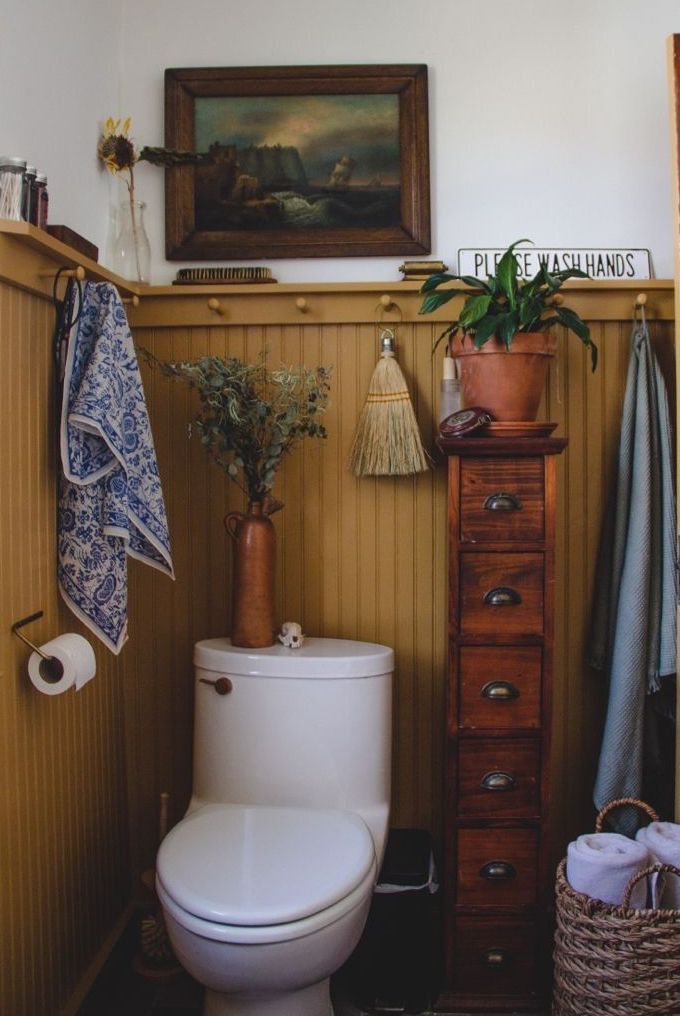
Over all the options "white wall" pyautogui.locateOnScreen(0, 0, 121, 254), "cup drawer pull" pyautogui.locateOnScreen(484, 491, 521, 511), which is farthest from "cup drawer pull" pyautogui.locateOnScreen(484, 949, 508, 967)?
"white wall" pyautogui.locateOnScreen(0, 0, 121, 254)

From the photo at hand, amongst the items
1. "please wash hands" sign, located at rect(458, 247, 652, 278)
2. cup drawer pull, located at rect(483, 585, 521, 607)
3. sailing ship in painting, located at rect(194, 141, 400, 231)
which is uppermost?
sailing ship in painting, located at rect(194, 141, 400, 231)

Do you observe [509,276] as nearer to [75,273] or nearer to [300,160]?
[300,160]

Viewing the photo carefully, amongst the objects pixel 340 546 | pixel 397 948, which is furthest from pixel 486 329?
pixel 397 948

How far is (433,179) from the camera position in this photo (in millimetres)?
2176

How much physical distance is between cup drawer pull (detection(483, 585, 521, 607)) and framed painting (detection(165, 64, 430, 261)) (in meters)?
0.90

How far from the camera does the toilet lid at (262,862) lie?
141 cm

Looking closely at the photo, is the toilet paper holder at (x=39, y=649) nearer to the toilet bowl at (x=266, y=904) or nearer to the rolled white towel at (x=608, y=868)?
the toilet bowl at (x=266, y=904)

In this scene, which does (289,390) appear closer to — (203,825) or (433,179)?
(433,179)

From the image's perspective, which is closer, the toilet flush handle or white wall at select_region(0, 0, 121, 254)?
white wall at select_region(0, 0, 121, 254)

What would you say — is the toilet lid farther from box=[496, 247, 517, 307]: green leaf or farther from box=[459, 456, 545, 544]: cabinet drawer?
box=[496, 247, 517, 307]: green leaf

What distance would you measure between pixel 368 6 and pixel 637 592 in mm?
1608

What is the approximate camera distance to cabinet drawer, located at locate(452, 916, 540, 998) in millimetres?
1876

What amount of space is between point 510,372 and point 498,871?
1085 millimetres

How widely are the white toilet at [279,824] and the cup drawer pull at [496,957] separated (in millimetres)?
336
